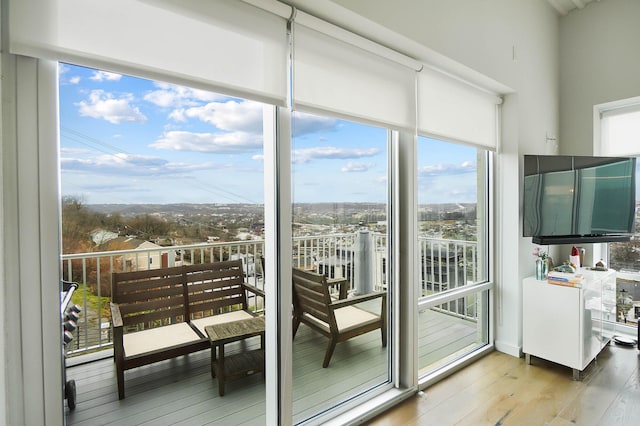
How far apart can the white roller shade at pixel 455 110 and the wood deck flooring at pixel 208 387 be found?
1.59m

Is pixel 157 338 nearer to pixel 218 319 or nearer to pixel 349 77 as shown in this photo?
pixel 218 319

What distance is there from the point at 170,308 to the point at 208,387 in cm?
47

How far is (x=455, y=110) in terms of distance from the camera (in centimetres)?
262

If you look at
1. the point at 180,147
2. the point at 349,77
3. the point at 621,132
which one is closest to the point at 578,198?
the point at 621,132

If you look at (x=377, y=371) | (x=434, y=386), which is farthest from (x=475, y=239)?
(x=377, y=371)

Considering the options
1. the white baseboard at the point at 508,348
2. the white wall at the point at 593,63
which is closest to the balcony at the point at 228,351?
the white baseboard at the point at 508,348

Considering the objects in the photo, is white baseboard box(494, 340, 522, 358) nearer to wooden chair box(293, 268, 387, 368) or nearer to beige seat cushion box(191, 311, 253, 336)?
wooden chair box(293, 268, 387, 368)

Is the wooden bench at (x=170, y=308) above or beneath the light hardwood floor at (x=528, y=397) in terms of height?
above

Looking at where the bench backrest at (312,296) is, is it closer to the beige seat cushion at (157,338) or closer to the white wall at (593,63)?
the beige seat cushion at (157,338)

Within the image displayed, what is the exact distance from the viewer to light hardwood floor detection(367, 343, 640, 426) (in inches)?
81.7

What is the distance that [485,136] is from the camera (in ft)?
9.57

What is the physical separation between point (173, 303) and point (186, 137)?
86 cm

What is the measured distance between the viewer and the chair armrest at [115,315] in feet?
4.97

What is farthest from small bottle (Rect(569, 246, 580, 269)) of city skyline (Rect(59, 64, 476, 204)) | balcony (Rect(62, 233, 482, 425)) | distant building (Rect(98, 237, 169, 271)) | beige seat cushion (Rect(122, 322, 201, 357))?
distant building (Rect(98, 237, 169, 271))
